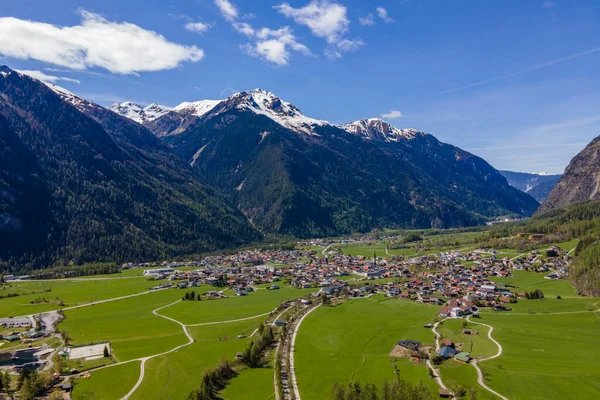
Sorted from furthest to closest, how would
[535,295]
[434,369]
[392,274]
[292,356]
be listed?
[392,274] < [535,295] < [292,356] < [434,369]

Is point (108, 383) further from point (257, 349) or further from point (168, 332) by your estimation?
point (168, 332)

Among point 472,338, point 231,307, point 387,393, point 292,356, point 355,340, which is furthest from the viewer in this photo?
point 231,307

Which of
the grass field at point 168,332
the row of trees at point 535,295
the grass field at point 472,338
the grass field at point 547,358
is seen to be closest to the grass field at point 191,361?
the grass field at point 168,332

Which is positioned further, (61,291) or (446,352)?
(61,291)

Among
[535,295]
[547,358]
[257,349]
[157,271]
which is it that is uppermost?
[535,295]

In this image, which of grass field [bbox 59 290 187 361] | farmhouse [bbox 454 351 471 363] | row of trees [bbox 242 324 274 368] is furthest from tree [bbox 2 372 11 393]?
farmhouse [bbox 454 351 471 363]

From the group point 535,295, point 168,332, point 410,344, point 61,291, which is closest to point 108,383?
point 168,332

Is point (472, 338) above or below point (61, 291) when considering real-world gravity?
above

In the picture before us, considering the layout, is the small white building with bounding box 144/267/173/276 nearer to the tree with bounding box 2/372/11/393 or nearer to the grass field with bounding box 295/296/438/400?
the grass field with bounding box 295/296/438/400
